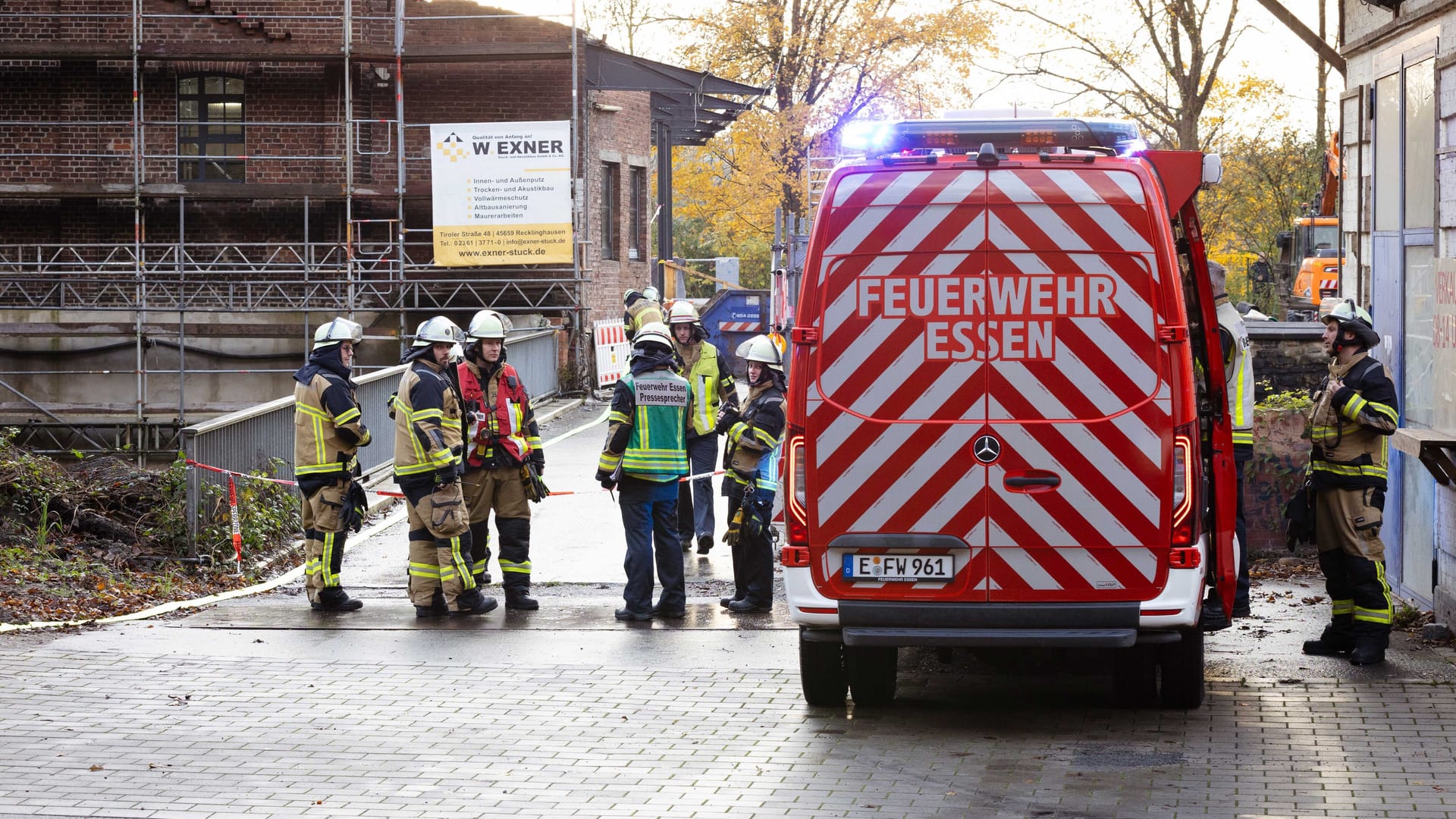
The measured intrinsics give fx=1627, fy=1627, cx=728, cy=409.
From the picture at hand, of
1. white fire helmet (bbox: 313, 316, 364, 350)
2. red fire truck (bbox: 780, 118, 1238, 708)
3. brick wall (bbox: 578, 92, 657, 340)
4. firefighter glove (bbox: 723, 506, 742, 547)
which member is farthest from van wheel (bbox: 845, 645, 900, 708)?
brick wall (bbox: 578, 92, 657, 340)

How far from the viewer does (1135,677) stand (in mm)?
7598

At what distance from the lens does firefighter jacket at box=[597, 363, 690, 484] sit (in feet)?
32.4

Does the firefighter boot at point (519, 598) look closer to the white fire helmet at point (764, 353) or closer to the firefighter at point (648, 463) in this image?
the firefighter at point (648, 463)

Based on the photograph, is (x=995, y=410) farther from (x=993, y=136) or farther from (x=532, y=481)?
(x=532, y=481)

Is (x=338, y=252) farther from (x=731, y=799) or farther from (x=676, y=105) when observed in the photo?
(x=731, y=799)

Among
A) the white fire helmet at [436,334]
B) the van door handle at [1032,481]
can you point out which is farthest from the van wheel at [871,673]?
the white fire helmet at [436,334]

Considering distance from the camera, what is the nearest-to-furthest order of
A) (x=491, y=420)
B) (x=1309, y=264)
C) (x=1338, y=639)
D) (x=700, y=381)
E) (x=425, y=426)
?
1. (x=1338, y=639)
2. (x=425, y=426)
3. (x=491, y=420)
4. (x=700, y=381)
5. (x=1309, y=264)

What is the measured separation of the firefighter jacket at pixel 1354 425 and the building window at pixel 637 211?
79.1 ft

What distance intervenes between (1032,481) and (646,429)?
3.49m

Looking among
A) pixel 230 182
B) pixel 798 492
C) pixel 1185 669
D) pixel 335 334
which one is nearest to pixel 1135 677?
pixel 1185 669

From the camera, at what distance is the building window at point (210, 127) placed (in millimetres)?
27469

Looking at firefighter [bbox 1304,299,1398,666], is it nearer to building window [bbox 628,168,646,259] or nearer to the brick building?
the brick building

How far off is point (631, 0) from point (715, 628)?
40766 mm

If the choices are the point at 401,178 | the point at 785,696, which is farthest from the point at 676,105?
the point at 785,696
